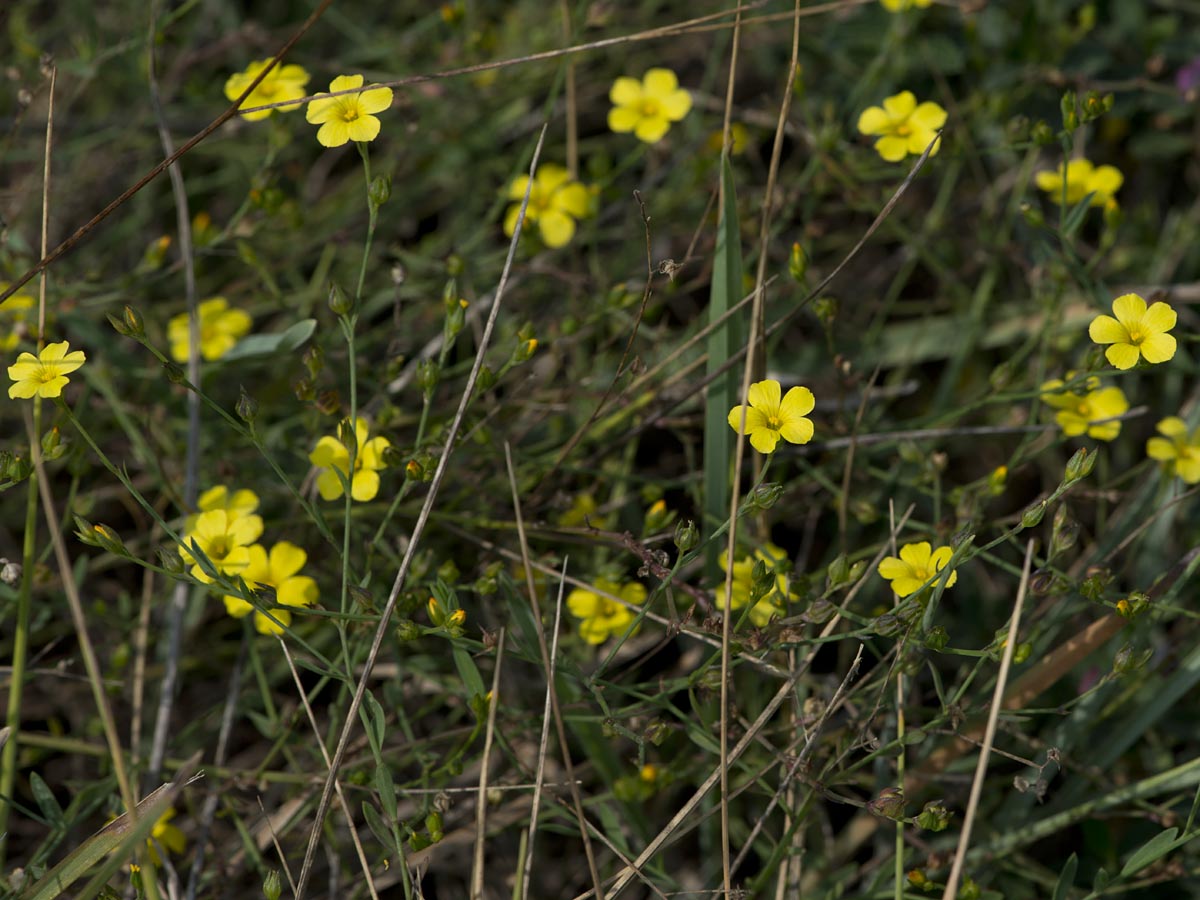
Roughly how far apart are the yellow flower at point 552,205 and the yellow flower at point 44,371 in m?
0.88

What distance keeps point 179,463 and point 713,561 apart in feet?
3.59

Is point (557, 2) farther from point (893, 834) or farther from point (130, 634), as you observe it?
point (893, 834)

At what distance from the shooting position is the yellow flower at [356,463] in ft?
5.49

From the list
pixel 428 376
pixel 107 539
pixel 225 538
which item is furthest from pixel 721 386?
pixel 107 539

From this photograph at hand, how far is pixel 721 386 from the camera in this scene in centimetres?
188

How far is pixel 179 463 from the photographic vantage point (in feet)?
7.08

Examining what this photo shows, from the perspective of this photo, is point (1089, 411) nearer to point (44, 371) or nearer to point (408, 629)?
point (408, 629)

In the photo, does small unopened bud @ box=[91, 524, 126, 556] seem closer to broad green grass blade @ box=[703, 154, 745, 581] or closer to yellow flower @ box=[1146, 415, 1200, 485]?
broad green grass blade @ box=[703, 154, 745, 581]

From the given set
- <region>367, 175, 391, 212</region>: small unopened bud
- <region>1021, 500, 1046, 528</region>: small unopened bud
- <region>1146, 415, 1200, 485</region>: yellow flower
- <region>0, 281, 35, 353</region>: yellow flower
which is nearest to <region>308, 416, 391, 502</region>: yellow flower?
<region>367, 175, 391, 212</region>: small unopened bud

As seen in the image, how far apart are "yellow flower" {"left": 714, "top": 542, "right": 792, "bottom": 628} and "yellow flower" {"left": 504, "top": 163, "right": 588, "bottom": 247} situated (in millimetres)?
753

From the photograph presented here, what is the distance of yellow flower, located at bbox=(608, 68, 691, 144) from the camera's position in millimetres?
2131

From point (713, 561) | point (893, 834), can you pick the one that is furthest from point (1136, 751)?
point (713, 561)

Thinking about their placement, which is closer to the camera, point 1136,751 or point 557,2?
point 1136,751

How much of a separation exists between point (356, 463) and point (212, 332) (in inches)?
23.4
